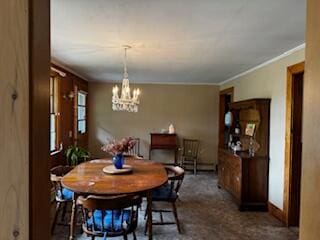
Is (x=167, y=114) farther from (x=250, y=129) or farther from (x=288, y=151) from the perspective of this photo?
(x=288, y=151)

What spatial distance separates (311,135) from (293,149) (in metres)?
3.11

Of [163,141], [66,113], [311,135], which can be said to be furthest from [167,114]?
[311,135]

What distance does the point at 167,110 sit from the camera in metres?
8.40

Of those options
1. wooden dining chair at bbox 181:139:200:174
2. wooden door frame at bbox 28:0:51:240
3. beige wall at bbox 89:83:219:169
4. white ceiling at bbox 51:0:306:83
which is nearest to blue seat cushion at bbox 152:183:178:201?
white ceiling at bbox 51:0:306:83

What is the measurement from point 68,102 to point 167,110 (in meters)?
3.03

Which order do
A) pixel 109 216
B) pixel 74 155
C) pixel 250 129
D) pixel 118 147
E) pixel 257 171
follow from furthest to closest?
pixel 74 155, pixel 250 129, pixel 257 171, pixel 118 147, pixel 109 216

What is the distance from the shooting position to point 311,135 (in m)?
1.10

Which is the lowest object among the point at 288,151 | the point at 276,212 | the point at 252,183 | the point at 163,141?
the point at 276,212

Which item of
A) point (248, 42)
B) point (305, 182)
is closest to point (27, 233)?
point (305, 182)

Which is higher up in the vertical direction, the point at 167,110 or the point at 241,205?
the point at 167,110
